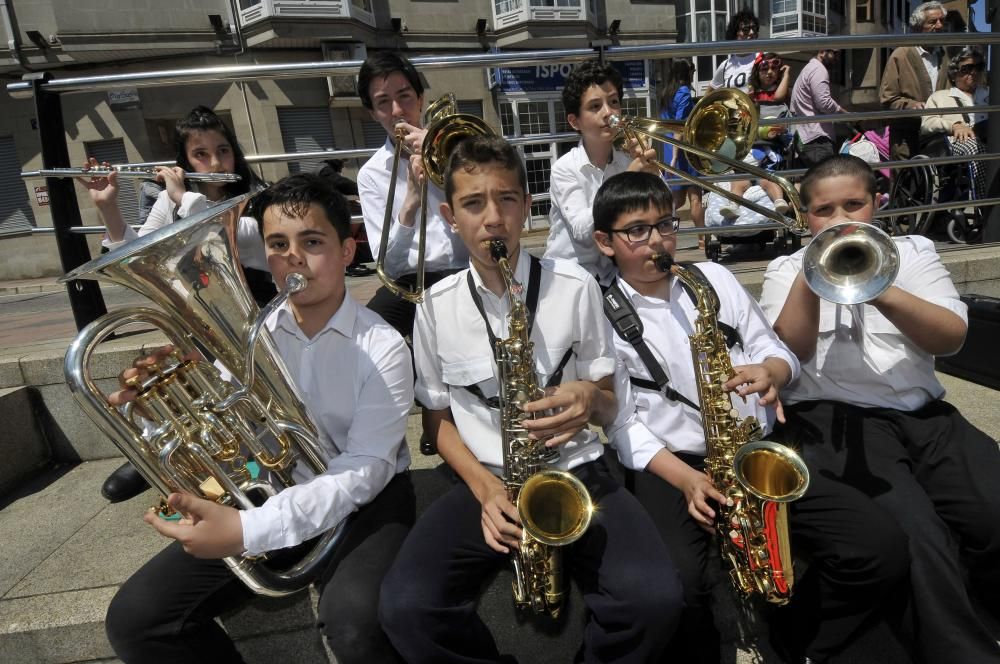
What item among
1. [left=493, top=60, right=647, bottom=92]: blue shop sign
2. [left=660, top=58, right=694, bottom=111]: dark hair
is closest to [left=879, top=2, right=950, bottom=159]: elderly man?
[left=660, top=58, right=694, bottom=111]: dark hair

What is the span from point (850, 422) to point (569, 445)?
1.02m

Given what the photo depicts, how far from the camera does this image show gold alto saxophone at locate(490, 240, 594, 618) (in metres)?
1.63

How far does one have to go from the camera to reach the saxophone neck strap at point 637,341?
2059 millimetres

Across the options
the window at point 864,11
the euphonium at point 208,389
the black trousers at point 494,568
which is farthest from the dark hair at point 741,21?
the window at point 864,11

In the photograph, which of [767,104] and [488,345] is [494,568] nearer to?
[488,345]

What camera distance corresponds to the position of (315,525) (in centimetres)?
166

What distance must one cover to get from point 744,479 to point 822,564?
1.36ft

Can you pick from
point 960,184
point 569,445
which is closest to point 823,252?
point 569,445

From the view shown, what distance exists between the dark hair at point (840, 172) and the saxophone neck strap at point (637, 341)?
836 mm

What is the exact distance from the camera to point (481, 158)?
6.52 ft

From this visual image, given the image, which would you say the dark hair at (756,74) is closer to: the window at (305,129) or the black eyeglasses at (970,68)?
the black eyeglasses at (970,68)

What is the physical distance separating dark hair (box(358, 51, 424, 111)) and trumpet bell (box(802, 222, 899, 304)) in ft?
6.85

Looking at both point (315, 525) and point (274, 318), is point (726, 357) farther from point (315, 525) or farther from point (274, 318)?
point (274, 318)

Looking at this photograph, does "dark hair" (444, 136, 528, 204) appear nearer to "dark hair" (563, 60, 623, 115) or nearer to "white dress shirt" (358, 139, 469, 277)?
"white dress shirt" (358, 139, 469, 277)
